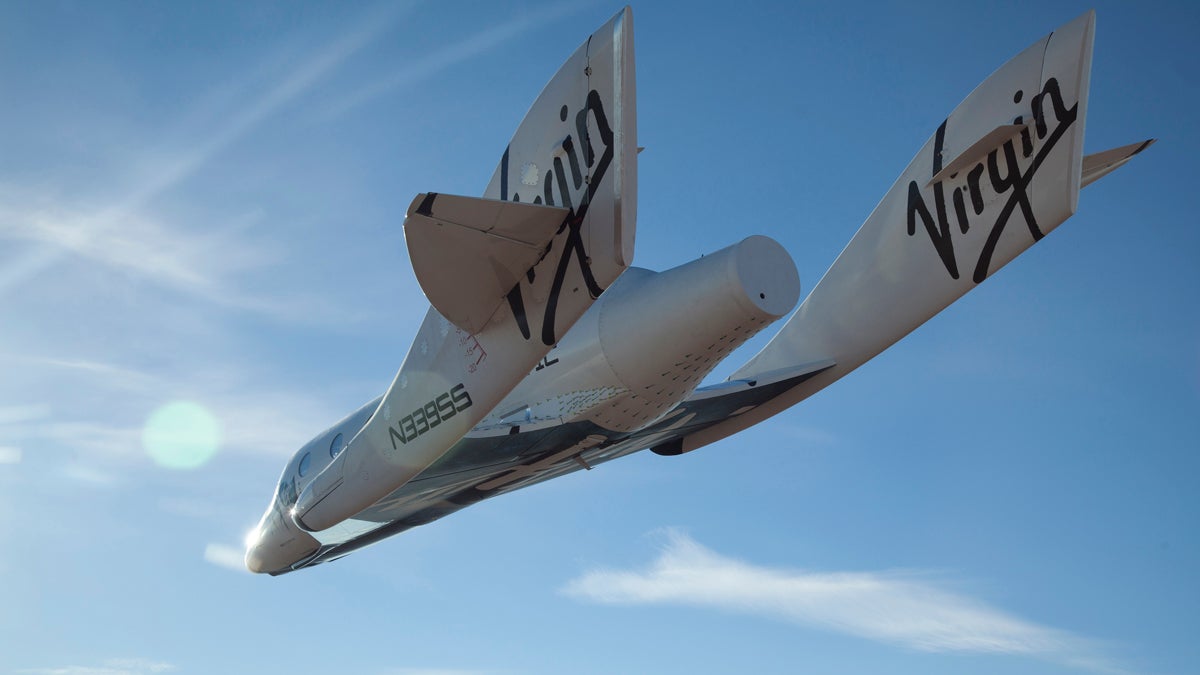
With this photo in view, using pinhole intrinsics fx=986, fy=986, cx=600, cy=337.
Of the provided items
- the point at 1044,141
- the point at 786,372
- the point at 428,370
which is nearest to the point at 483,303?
the point at 428,370

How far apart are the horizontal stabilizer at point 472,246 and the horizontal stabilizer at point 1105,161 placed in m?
6.21

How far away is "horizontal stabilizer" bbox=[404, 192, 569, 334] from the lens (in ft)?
25.3

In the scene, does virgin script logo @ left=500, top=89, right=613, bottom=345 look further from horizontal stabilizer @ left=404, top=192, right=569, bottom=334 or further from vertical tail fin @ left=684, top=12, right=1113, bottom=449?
vertical tail fin @ left=684, top=12, right=1113, bottom=449

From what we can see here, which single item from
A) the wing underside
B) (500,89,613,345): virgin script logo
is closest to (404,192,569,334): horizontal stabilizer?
(500,89,613,345): virgin script logo

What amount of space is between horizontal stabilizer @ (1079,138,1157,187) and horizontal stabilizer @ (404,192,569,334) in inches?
244

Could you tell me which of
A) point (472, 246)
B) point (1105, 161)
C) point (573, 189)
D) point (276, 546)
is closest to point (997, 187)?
point (1105, 161)

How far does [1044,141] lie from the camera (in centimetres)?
991

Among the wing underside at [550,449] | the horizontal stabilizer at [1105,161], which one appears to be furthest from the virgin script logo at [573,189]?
the horizontal stabilizer at [1105,161]

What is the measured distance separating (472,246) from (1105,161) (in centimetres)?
720

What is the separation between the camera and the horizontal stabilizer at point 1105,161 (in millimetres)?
10680

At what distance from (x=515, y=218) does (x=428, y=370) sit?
3.09 metres

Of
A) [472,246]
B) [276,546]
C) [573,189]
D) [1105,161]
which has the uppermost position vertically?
[276,546]

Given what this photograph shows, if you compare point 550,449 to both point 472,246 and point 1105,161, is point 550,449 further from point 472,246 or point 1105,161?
point 1105,161

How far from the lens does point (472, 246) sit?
830 cm
